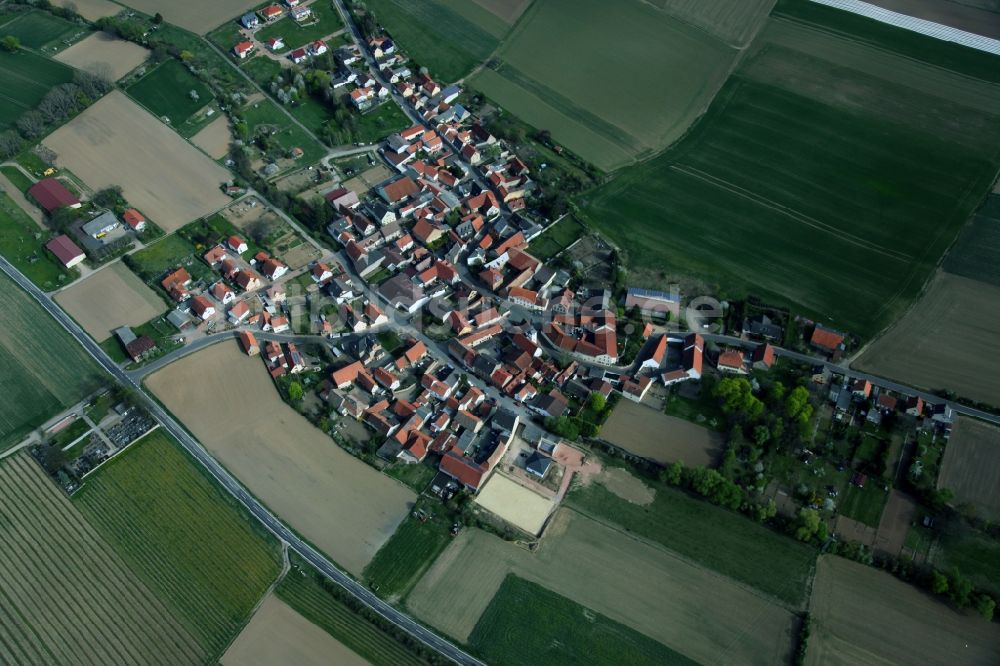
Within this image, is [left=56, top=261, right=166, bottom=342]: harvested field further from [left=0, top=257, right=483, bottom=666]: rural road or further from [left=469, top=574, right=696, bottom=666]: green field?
[left=469, top=574, right=696, bottom=666]: green field

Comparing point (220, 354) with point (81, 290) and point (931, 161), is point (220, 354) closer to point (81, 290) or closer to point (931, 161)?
point (81, 290)

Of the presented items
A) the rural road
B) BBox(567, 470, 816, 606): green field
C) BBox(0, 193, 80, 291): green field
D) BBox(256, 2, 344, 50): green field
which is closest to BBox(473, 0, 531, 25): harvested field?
BBox(256, 2, 344, 50): green field

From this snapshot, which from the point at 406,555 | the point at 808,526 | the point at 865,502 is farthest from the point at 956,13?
the point at 406,555

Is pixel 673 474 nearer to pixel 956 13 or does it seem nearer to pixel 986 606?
pixel 986 606

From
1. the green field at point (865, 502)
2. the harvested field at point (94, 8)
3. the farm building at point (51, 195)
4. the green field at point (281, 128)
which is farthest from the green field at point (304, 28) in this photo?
the green field at point (865, 502)

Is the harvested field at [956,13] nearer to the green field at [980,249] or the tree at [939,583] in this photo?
the green field at [980,249]

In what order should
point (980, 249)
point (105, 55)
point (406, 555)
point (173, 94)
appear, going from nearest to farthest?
1. point (406, 555)
2. point (980, 249)
3. point (173, 94)
4. point (105, 55)

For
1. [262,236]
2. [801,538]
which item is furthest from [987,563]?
[262,236]
